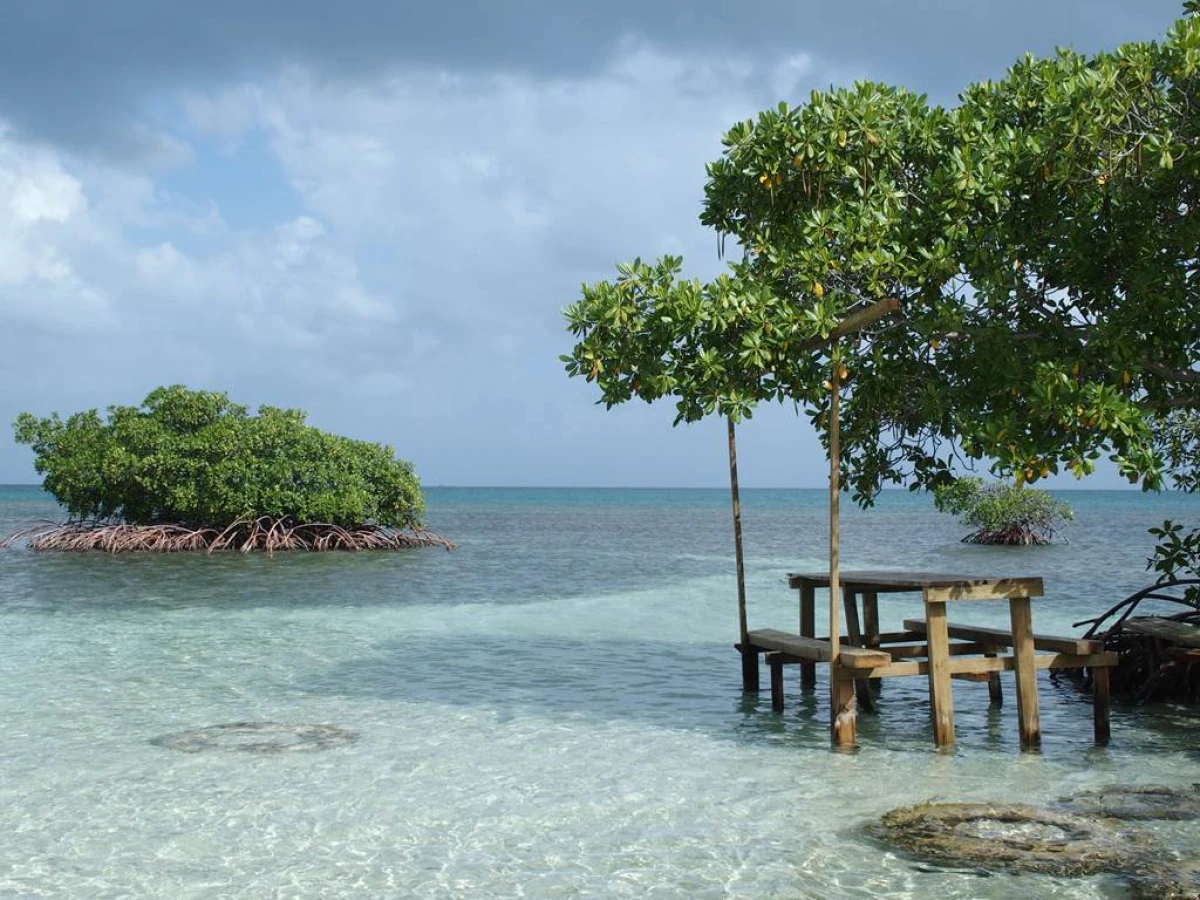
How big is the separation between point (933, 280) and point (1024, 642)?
2.72 metres

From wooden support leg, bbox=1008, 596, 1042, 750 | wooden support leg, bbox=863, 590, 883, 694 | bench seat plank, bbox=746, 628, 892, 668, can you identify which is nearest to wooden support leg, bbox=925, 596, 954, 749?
bench seat plank, bbox=746, 628, 892, 668

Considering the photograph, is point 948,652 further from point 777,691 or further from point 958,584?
point 777,691

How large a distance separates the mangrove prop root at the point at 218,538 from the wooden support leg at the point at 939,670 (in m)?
25.5

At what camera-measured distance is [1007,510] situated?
135ft

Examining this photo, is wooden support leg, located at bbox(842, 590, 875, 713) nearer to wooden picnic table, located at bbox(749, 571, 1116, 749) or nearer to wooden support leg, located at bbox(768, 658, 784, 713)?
wooden picnic table, located at bbox(749, 571, 1116, 749)

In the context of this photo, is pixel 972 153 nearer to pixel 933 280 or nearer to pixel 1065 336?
pixel 933 280

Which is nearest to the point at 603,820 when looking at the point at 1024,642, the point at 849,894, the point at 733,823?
the point at 733,823

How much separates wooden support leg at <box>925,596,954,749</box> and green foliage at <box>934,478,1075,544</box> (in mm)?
32396

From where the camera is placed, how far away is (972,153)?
898 cm

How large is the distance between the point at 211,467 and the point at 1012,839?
1095 inches

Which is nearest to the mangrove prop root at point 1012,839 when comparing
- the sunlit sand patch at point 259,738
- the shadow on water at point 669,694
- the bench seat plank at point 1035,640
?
the shadow on water at point 669,694

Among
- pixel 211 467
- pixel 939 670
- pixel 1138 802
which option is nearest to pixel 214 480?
pixel 211 467

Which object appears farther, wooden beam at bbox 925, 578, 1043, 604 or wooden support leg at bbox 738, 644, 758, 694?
wooden support leg at bbox 738, 644, 758, 694

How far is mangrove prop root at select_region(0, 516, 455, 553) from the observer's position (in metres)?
32.4
